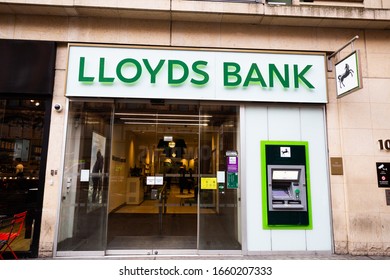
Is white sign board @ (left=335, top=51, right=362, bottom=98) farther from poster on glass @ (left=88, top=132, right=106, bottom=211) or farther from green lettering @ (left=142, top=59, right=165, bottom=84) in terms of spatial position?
poster on glass @ (left=88, top=132, right=106, bottom=211)

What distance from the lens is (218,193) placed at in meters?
5.76

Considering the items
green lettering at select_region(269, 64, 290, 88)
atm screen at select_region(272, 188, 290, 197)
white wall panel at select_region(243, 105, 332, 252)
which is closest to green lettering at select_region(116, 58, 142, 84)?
white wall panel at select_region(243, 105, 332, 252)

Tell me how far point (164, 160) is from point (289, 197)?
2.89 meters

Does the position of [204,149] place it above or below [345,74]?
below

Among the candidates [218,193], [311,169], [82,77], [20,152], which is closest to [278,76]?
[311,169]

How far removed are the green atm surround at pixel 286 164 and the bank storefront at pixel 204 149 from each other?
0.07 feet

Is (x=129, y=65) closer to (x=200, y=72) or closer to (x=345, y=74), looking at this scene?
(x=200, y=72)

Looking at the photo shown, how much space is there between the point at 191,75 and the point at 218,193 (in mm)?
2658

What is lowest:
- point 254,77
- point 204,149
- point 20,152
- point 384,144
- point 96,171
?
point 96,171

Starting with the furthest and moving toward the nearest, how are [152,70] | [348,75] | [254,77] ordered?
1. [254,77]
2. [152,70]
3. [348,75]

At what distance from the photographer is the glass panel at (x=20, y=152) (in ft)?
18.0

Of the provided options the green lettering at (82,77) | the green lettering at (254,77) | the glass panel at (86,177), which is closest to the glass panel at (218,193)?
the green lettering at (254,77)

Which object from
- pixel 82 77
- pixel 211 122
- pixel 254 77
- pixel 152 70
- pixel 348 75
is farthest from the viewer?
pixel 211 122

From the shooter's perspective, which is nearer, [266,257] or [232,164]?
[266,257]
